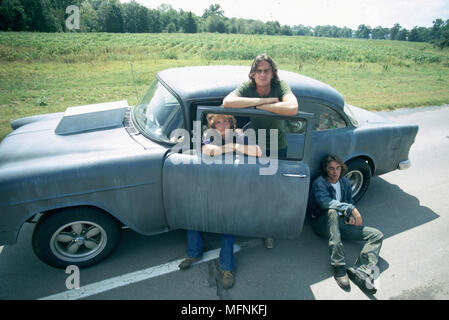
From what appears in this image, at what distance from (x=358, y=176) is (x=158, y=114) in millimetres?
2816

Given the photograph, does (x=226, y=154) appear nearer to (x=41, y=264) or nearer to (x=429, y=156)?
(x=41, y=264)

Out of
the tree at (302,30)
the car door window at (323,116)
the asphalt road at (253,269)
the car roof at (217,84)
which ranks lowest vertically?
the asphalt road at (253,269)

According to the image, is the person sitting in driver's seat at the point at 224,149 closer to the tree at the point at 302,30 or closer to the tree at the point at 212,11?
the tree at the point at 212,11

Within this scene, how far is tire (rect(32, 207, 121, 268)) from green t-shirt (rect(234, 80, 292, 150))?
67.5 inches

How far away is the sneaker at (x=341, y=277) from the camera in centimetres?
262

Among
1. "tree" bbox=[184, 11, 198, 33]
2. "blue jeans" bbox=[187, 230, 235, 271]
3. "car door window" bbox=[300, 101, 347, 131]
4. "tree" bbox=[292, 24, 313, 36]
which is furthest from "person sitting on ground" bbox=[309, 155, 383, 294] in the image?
"tree" bbox=[292, 24, 313, 36]

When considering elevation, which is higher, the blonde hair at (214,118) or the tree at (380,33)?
the tree at (380,33)

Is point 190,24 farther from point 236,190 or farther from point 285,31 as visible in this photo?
point 236,190

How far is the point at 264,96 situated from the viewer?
2842 mm

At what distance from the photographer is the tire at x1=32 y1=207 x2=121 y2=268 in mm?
2471

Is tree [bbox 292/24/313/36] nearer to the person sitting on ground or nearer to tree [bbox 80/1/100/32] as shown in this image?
tree [bbox 80/1/100/32]

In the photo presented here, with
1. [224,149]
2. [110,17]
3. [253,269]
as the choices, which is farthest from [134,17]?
[253,269]

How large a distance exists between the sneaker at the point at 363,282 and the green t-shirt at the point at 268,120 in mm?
1435

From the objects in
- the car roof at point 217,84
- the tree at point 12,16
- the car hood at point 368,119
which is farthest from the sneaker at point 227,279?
the tree at point 12,16
